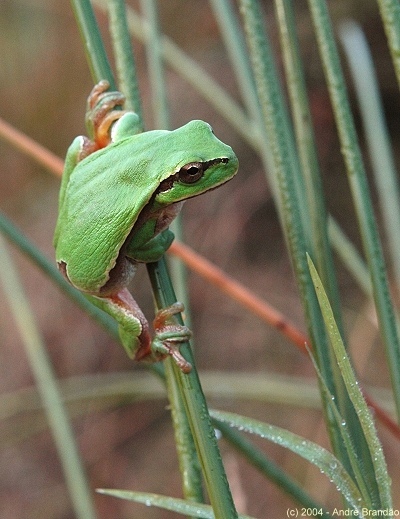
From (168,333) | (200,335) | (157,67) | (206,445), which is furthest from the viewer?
(200,335)

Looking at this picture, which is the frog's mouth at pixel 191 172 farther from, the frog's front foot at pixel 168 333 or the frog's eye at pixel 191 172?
the frog's front foot at pixel 168 333

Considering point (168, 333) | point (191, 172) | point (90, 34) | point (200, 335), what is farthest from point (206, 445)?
point (200, 335)

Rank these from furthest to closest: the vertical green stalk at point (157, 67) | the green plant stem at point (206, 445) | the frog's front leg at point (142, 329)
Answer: the vertical green stalk at point (157, 67)
the frog's front leg at point (142, 329)
the green plant stem at point (206, 445)

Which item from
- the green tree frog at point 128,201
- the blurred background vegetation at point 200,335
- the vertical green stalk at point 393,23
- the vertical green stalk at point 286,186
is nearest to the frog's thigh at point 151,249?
the green tree frog at point 128,201

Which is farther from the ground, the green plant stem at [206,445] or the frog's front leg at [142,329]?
the frog's front leg at [142,329]

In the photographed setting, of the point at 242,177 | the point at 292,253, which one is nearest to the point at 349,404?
the point at 292,253

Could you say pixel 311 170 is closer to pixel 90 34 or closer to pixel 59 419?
pixel 90 34

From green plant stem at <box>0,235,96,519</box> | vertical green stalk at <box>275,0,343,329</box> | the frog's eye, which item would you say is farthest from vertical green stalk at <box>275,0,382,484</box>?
green plant stem at <box>0,235,96,519</box>

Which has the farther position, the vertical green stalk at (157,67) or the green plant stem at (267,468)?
the vertical green stalk at (157,67)
